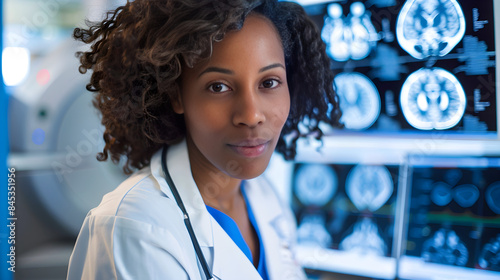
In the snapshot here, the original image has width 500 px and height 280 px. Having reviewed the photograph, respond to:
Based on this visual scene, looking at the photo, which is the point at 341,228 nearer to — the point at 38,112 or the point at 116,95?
the point at 116,95

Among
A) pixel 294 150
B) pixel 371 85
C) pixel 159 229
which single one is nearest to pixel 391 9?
pixel 371 85

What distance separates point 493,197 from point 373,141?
0.38 meters

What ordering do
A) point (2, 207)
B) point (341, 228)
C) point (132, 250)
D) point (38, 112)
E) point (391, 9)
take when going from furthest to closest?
point (341, 228)
point (38, 112)
point (391, 9)
point (2, 207)
point (132, 250)

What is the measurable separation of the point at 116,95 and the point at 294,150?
0.58 metres

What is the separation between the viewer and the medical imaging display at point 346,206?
4.50 feet

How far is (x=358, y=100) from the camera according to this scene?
1.33 metres

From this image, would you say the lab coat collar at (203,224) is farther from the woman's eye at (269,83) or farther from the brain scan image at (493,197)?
the brain scan image at (493,197)

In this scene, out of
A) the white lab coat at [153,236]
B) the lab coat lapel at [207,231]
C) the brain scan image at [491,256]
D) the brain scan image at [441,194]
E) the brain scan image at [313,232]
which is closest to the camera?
the white lab coat at [153,236]

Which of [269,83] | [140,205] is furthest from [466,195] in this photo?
[140,205]

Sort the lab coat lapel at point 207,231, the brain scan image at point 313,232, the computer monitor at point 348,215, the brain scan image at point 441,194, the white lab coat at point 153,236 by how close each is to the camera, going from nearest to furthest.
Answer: the white lab coat at point 153,236, the lab coat lapel at point 207,231, the brain scan image at point 441,194, the computer monitor at point 348,215, the brain scan image at point 313,232

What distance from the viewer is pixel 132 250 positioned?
77 cm

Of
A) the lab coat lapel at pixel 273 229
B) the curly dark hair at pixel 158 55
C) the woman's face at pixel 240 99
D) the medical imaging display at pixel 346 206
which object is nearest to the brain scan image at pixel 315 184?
the medical imaging display at pixel 346 206

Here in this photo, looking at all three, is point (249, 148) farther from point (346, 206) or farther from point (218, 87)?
point (346, 206)

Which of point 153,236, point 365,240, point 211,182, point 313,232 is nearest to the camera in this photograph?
point 153,236
